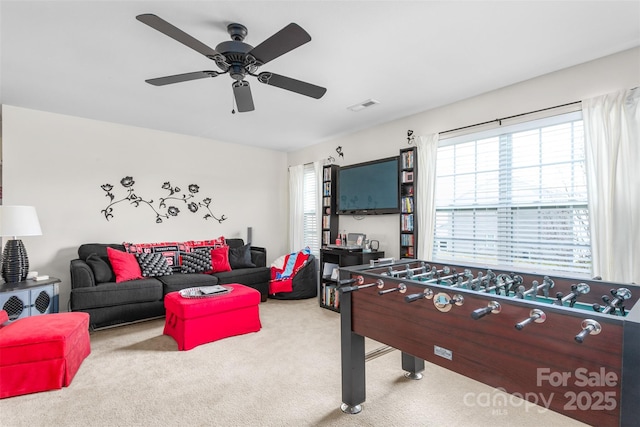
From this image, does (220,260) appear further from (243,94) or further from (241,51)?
(241,51)

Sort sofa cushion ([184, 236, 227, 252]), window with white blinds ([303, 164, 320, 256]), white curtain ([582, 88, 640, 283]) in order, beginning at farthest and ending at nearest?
window with white blinds ([303, 164, 320, 256]) < sofa cushion ([184, 236, 227, 252]) < white curtain ([582, 88, 640, 283])

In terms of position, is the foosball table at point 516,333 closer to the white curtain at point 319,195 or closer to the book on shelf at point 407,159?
the book on shelf at point 407,159

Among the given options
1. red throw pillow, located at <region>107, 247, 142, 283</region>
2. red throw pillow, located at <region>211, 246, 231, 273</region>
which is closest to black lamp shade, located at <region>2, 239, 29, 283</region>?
red throw pillow, located at <region>107, 247, 142, 283</region>

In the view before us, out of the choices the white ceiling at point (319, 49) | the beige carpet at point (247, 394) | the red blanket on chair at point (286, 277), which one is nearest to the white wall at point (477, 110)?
the white ceiling at point (319, 49)

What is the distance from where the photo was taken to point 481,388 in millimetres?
2244

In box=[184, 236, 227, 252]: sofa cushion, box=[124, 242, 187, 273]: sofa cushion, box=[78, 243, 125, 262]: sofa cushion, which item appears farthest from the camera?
box=[184, 236, 227, 252]: sofa cushion

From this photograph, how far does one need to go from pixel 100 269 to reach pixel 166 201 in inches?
54.0

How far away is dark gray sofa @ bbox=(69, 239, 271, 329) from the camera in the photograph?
327 centimetres

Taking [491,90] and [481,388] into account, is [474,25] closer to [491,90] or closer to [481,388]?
[491,90]

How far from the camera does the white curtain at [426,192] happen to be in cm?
349

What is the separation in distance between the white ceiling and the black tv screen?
741 mm

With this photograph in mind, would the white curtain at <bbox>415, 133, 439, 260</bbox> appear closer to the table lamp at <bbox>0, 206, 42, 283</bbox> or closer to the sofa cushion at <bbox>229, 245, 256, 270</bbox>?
the sofa cushion at <bbox>229, 245, 256, 270</bbox>

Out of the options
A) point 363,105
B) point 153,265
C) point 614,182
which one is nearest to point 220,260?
point 153,265

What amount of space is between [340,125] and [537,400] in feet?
12.1
